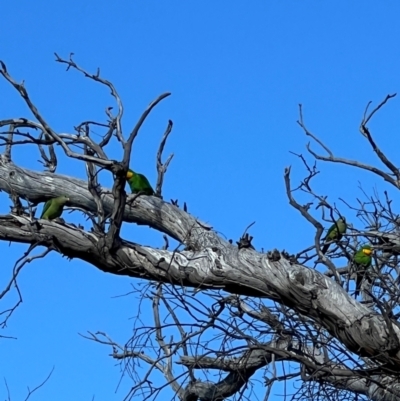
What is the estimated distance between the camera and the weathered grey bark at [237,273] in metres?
4.46

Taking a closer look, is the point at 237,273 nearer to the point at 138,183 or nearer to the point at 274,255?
the point at 274,255

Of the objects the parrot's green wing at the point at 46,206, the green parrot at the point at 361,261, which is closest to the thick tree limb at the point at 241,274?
the parrot's green wing at the point at 46,206

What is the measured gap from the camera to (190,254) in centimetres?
478

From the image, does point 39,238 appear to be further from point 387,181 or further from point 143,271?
point 387,181

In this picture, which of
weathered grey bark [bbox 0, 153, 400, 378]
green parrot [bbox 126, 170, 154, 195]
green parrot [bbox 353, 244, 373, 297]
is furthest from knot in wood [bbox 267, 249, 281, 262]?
green parrot [bbox 126, 170, 154, 195]

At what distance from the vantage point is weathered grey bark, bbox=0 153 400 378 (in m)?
4.46

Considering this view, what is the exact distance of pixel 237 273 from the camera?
15.2 feet

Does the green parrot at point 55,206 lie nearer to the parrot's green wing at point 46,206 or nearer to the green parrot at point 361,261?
the parrot's green wing at point 46,206

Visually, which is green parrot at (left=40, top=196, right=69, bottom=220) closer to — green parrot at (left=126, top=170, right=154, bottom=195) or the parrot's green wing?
the parrot's green wing

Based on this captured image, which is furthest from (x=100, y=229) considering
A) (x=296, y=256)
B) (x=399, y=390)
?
(x=399, y=390)

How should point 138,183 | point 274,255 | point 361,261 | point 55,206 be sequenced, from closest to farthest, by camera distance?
point 274,255 → point 55,206 → point 361,261 → point 138,183

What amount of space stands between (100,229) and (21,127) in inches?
36.2

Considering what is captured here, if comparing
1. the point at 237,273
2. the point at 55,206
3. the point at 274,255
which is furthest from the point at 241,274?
the point at 55,206

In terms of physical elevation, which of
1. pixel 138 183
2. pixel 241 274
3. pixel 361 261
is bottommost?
pixel 241 274
